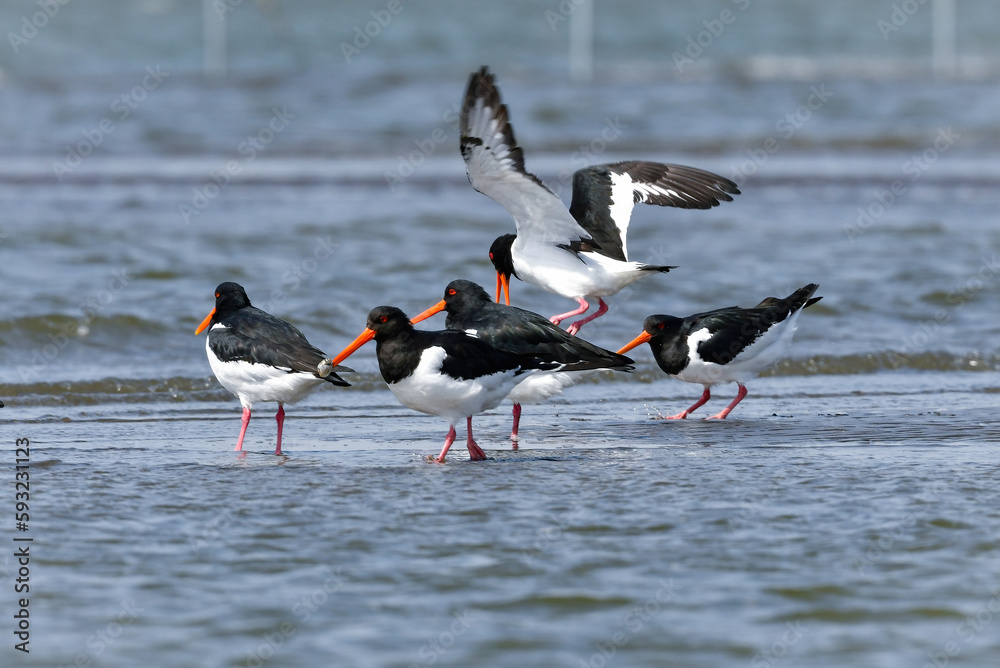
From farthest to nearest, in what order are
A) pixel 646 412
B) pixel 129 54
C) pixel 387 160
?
pixel 129 54 < pixel 387 160 < pixel 646 412

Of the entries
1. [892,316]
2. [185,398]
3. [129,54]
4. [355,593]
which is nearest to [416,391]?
[355,593]

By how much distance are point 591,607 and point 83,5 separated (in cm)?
6169

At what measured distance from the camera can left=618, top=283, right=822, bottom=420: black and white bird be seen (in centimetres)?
764

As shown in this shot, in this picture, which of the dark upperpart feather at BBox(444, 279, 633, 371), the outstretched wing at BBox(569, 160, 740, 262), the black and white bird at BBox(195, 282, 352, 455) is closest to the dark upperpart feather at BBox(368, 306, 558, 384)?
the dark upperpart feather at BBox(444, 279, 633, 371)

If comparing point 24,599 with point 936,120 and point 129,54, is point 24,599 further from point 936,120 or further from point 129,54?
point 129,54

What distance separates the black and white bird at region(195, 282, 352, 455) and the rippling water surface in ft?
1.08

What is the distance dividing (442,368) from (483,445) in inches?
38.9

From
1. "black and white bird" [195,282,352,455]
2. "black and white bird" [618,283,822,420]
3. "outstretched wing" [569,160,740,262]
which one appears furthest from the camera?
"outstretched wing" [569,160,740,262]

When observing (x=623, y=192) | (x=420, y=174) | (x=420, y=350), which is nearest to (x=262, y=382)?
(x=420, y=350)

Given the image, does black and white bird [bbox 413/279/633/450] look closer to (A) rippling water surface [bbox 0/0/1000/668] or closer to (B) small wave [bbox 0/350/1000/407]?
(A) rippling water surface [bbox 0/0/1000/668]

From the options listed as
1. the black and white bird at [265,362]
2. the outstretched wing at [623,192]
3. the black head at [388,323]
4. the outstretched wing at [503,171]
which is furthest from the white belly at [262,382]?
the outstretched wing at [623,192]

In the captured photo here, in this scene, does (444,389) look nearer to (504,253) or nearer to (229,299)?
(229,299)

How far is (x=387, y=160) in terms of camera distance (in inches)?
915

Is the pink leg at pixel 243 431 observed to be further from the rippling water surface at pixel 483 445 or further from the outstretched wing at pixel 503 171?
the outstretched wing at pixel 503 171
